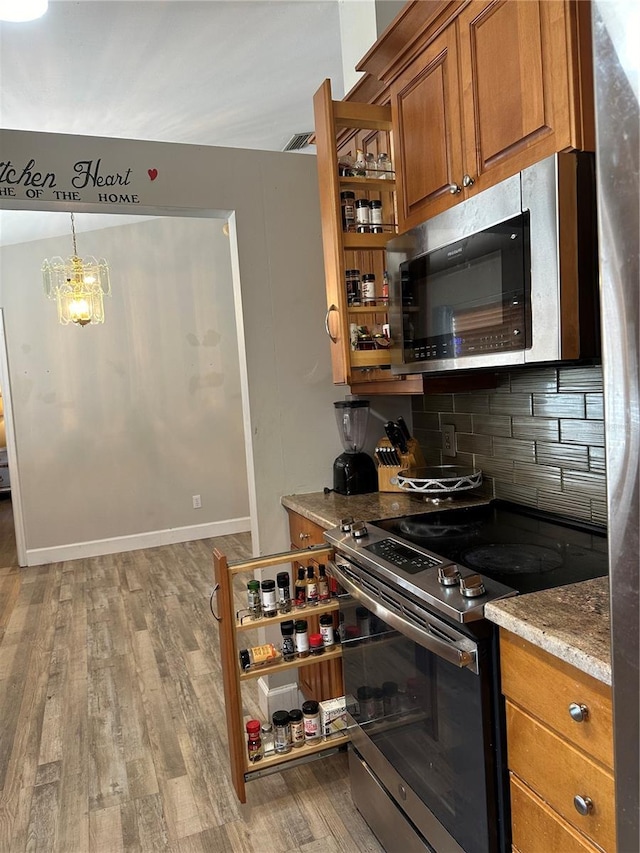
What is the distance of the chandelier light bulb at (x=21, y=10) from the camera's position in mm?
2023

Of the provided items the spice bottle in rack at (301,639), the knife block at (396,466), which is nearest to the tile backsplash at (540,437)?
the knife block at (396,466)

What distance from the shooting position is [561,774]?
3.28 feet

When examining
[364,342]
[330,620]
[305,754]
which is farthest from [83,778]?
[364,342]

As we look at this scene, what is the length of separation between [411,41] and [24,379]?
167 inches

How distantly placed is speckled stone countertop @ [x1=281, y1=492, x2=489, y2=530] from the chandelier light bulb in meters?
1.97

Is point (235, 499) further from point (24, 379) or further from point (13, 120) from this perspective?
point (13, 120)

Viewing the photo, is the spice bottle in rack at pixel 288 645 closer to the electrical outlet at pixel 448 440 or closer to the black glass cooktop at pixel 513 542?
the black glass cooktop at pixel 513 542

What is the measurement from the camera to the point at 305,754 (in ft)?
6.15

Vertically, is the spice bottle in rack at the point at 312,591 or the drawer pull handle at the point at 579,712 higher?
the drawer pull handle at the point at 579,712

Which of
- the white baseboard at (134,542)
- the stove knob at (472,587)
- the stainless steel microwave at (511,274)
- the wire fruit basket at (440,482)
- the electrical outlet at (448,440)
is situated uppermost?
the stainless steel microwave at (511,274)

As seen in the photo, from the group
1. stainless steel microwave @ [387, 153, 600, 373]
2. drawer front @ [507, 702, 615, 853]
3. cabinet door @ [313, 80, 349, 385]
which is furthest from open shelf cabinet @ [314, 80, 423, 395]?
drawer front @ [507, 702, 615, 853]

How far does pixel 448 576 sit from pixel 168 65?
2.45 metres

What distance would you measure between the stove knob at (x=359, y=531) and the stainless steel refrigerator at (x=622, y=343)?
1067 mm

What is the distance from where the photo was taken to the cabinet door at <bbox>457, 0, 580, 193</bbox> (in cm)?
117
